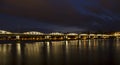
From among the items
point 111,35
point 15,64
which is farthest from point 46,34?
point 15,64

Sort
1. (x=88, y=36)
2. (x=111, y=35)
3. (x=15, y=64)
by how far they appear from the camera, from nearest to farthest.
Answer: (x=15, y=64) < (x=88, y=36) < (x=111, y=35)

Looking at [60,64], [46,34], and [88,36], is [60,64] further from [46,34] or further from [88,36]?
[88,36]

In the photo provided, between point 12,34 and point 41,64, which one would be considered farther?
point 12,34

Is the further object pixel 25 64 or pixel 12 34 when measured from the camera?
pixel 12 34

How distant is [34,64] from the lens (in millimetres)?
27719

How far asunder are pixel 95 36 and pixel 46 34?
197 ft

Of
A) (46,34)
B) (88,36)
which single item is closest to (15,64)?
(46,34)

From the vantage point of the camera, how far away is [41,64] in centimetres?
2802

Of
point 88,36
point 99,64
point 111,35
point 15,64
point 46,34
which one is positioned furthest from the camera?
point 111,35

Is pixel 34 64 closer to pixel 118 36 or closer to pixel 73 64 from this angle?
pixel 73 64

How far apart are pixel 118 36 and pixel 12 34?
110m

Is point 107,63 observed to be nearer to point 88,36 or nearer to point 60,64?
point 60,64

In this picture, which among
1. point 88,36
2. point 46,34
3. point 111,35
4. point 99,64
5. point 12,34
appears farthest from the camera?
point 111,35

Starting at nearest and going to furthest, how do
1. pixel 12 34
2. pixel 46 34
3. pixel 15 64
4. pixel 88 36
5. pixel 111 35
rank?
A: pixel 15 64
pixel 12 34
pixel 46 34
pixel 88 36
pixel 111 35
